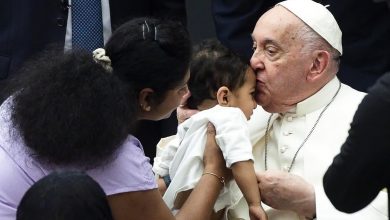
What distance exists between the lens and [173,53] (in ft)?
10.8

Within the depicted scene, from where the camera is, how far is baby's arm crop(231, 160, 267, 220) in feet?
11.2

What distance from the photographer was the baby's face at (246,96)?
3.67 m

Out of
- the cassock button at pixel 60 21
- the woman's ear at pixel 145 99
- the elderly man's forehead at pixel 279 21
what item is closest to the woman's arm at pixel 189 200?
the woman's ear at pixel 145 99

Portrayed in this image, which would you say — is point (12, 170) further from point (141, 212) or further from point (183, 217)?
point (183, 217)

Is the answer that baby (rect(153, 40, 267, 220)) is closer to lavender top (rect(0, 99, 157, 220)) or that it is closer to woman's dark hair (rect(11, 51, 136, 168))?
lavender top (rect(0, 99, 157, 220))

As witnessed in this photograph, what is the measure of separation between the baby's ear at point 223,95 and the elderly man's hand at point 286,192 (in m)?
0.32

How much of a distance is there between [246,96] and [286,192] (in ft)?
1.43

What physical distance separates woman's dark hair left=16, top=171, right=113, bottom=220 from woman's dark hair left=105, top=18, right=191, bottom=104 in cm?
73

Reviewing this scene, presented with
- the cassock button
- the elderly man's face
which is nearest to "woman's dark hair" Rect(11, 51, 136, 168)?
the elderly man's face

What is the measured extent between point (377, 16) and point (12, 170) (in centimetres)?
198

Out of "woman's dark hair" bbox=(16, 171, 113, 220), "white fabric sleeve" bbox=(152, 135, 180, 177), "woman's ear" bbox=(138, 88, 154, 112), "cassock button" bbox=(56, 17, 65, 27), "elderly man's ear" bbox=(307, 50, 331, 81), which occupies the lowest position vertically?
"white fabric sleeve" bbox=(152, 135, 180, 177)

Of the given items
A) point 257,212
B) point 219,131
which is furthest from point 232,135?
point 257,212

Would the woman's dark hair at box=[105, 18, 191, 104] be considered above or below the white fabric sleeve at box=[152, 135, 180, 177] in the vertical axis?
above

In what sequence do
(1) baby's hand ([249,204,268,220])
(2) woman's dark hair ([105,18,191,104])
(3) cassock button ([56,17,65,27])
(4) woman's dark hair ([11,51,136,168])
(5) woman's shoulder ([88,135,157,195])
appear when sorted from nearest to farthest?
(4) woman's dark hair ([11,51,136,168]) → (5) woman's shoulder ([88,135,157,195]) → (2) woman's dark hair ([105,18,191,104]) → (1) baby's hand ([249,204,268,220]) → (3) cassock button ([56,17,65,27])
